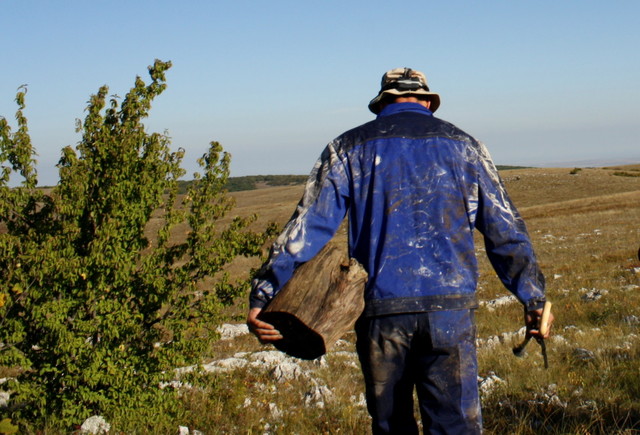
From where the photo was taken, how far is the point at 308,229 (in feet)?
10.2

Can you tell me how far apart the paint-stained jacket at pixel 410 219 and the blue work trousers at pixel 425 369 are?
0.09 metres

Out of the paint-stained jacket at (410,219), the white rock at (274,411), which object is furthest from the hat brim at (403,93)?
the white rock at (274,411)

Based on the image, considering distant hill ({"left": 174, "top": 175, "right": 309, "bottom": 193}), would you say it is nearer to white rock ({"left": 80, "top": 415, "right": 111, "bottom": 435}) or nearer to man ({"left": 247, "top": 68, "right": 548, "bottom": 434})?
white rock ({"left": 80, "top": 415, "right": 111, "bottom": 435})

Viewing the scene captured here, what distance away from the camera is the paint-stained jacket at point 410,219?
9.82 ft

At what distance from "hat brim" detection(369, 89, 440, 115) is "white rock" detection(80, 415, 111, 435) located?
333 cm

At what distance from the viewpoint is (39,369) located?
521 cm

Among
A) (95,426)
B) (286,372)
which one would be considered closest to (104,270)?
(95,426)

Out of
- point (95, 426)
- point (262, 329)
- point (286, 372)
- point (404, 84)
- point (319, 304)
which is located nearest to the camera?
point (319, 304)

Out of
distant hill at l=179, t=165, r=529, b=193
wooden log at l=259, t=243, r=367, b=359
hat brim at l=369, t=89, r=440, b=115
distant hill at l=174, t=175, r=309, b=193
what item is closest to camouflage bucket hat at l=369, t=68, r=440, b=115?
hat brim at l=369, t=89, r=440, b=115

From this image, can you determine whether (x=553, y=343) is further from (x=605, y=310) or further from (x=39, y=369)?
(x=39, y=369)

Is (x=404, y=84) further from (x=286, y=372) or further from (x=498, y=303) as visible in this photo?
(x=498, y=303)

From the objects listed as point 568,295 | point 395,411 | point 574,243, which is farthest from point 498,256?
point 574,243

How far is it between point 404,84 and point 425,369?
4.72 feet

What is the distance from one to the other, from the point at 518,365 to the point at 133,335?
12.1ft
